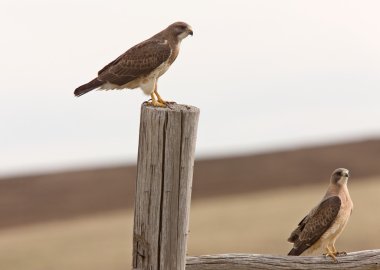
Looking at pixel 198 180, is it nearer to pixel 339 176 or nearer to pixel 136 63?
pixel 339 176

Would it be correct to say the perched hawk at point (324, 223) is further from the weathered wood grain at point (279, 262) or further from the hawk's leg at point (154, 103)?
the hawk's leg at point (154, 103)

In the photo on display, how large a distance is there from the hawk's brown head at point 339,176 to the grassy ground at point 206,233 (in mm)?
7783

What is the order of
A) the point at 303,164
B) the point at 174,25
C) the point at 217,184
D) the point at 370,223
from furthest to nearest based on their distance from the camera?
the point at 303,164 → the point at 217,184 → the point at 370,223 → the point at 174,25

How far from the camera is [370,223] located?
748 inches

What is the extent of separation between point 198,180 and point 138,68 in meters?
19.1

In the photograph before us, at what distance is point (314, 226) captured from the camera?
851 cm

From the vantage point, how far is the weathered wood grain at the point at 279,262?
22.1 ft

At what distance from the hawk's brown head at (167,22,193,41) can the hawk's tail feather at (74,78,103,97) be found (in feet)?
2.80

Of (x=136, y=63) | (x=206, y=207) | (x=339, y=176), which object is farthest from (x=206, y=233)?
(x=136, y=63)

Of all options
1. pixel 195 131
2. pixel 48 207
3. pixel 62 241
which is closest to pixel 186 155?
pixel 195 131

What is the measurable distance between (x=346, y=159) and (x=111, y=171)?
7.40 metres

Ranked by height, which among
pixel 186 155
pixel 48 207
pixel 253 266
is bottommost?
pixel 253 266

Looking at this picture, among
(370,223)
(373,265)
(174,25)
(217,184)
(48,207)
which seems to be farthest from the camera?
(217,184)

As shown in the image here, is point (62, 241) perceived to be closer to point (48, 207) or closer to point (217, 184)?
point (48, 207)
